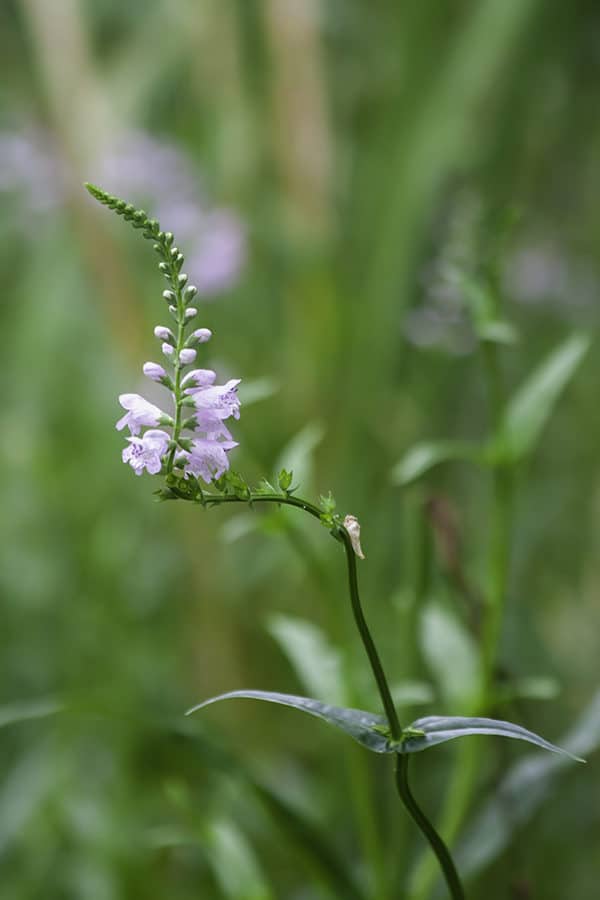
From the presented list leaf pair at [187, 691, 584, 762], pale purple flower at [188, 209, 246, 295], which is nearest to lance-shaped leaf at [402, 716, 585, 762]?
leaf pair at [187, 691, 584, 762]

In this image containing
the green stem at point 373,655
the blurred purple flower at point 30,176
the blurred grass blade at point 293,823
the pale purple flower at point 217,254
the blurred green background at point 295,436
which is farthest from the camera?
the blurred purple flower at point 30,176

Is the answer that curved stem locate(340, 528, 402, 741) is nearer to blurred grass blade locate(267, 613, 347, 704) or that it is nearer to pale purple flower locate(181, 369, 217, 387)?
pale purple flower locate(181, 369, 217, 387)

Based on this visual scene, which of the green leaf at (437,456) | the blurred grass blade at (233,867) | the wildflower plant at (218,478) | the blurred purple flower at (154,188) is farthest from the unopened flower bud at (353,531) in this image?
the blurred purple flower at (154,188)

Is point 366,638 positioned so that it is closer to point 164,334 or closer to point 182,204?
point 164,334

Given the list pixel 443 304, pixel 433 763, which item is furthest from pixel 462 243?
pixel 433 763

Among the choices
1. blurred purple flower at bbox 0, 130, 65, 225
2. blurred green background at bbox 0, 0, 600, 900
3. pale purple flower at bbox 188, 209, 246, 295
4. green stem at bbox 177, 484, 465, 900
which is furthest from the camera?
blurred purple flower at bbox 0, 130, 65, 225

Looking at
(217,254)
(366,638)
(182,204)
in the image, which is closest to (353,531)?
(366,638)

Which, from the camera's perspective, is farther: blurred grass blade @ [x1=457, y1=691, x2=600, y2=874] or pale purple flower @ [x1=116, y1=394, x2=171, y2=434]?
blurred grass blade @ [x1=457, y1=691, x2=600, y2=874]

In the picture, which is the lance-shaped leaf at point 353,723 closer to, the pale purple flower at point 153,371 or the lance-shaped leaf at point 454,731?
the lance-shaped leaf at point 454,731
